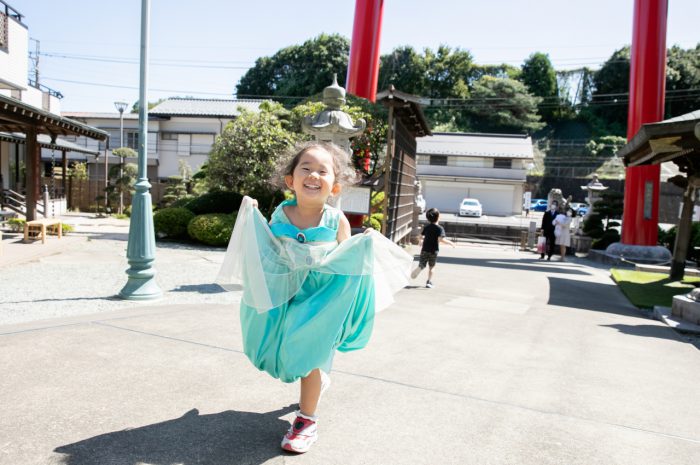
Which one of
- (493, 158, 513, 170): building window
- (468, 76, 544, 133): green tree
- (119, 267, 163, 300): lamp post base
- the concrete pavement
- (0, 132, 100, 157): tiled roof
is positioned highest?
(468, 76, 544, 133): green tree

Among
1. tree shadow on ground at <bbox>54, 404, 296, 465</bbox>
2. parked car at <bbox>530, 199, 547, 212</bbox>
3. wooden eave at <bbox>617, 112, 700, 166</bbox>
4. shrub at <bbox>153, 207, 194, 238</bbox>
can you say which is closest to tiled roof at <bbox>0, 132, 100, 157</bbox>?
shrub at <bbox>153, 207, 194, 238</bbox>

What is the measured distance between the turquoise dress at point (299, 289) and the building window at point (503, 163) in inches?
1580

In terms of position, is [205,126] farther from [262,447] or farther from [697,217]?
[262,447]

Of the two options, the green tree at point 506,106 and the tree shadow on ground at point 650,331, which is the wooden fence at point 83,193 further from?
the green tree at point 506,106

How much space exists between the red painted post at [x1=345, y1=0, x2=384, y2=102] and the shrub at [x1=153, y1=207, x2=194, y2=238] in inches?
297

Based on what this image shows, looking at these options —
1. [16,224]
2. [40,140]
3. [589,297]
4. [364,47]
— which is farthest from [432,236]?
[40,140]

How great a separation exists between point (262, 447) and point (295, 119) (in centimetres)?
1397

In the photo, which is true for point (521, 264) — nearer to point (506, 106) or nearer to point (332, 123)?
point (332, 123)

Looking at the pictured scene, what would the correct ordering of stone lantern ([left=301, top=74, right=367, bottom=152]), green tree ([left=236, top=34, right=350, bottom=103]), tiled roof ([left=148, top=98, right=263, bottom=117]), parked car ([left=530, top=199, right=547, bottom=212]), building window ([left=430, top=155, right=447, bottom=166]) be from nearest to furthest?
stone lantern ([left=301, top=74, right=367, bottom=152])
tiled roof ([left=148, top=98, right=263, bottom=117])
building window ([left=430, top=155, right=447, bottom=166])
parked car ([left=530, top=199, right=547, bottom=212])
green tree ([left=236, top=34, right=350, bottom=103])

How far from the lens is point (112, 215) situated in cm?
2528

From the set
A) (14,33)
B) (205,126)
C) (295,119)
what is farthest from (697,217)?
(205,126)

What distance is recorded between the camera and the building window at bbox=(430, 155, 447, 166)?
41.8 m

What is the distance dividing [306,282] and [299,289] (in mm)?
67

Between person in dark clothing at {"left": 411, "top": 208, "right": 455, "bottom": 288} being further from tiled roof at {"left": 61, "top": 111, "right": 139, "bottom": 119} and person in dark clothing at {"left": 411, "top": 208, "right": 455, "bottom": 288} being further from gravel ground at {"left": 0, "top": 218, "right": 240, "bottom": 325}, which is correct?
tiled roof at {"left": 61, "top": 111, "right": 139, "bottom": 119}
